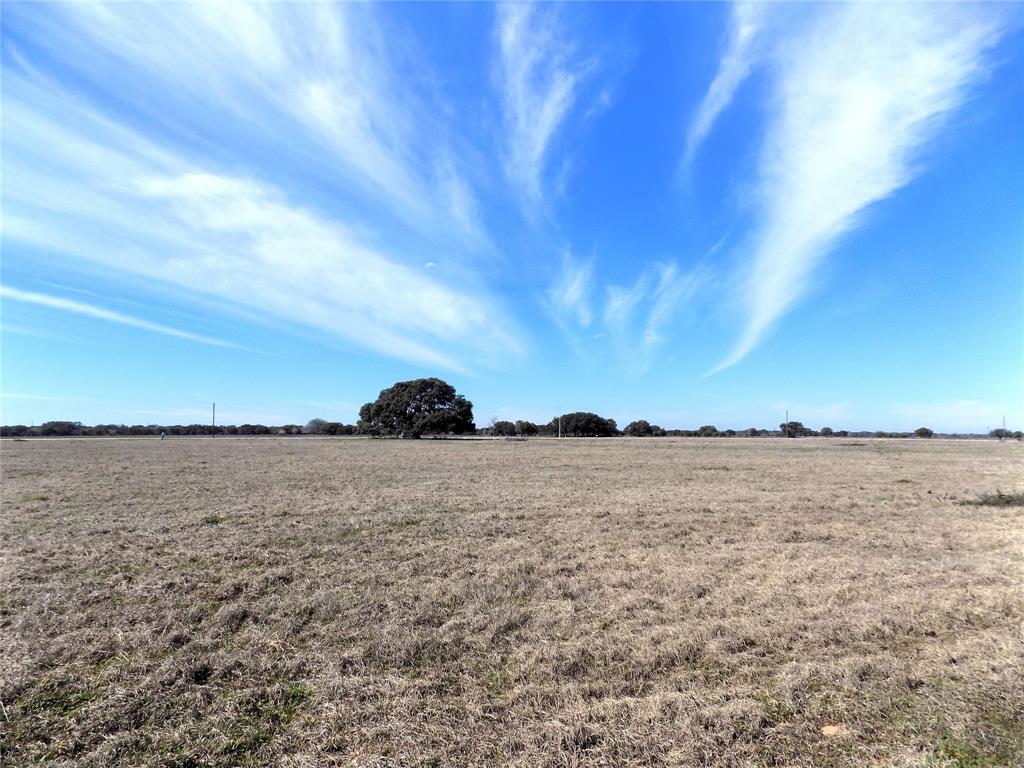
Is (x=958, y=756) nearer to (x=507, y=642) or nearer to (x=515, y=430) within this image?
(x=507, y=642)

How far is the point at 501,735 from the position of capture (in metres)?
3.24

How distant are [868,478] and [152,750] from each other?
24.1m

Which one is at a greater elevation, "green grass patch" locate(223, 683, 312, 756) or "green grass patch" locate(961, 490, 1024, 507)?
"green grass patch" locate(223, 683, 312, 756)

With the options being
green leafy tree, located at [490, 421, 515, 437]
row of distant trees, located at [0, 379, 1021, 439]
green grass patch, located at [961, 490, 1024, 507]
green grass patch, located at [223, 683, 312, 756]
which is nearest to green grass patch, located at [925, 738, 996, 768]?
green grass patch, located at [223, 683, 312, 756]

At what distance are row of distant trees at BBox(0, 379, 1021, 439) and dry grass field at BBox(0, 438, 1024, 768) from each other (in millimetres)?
62720

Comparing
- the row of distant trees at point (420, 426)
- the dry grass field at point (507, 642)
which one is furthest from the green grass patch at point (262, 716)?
the row of distant trees at point (420, 426)

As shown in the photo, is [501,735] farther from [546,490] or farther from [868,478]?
[868,478]

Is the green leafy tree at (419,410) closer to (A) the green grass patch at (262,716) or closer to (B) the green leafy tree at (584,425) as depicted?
(B) the green leafy tree at (584,425)

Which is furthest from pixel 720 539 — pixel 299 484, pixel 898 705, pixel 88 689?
pixel 299 484

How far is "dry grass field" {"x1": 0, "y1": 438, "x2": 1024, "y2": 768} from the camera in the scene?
10.4 feet

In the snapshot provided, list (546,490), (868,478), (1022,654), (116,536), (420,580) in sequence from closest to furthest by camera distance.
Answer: (1022,654), (420,580), (116,536), (546,490), (868,478)

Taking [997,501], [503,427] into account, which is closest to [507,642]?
[997,501]

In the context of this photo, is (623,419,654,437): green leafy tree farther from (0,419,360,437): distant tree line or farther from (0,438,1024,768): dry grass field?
(0,438,1024,768): dry grass field

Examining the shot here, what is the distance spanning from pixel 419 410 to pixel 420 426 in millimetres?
2992
